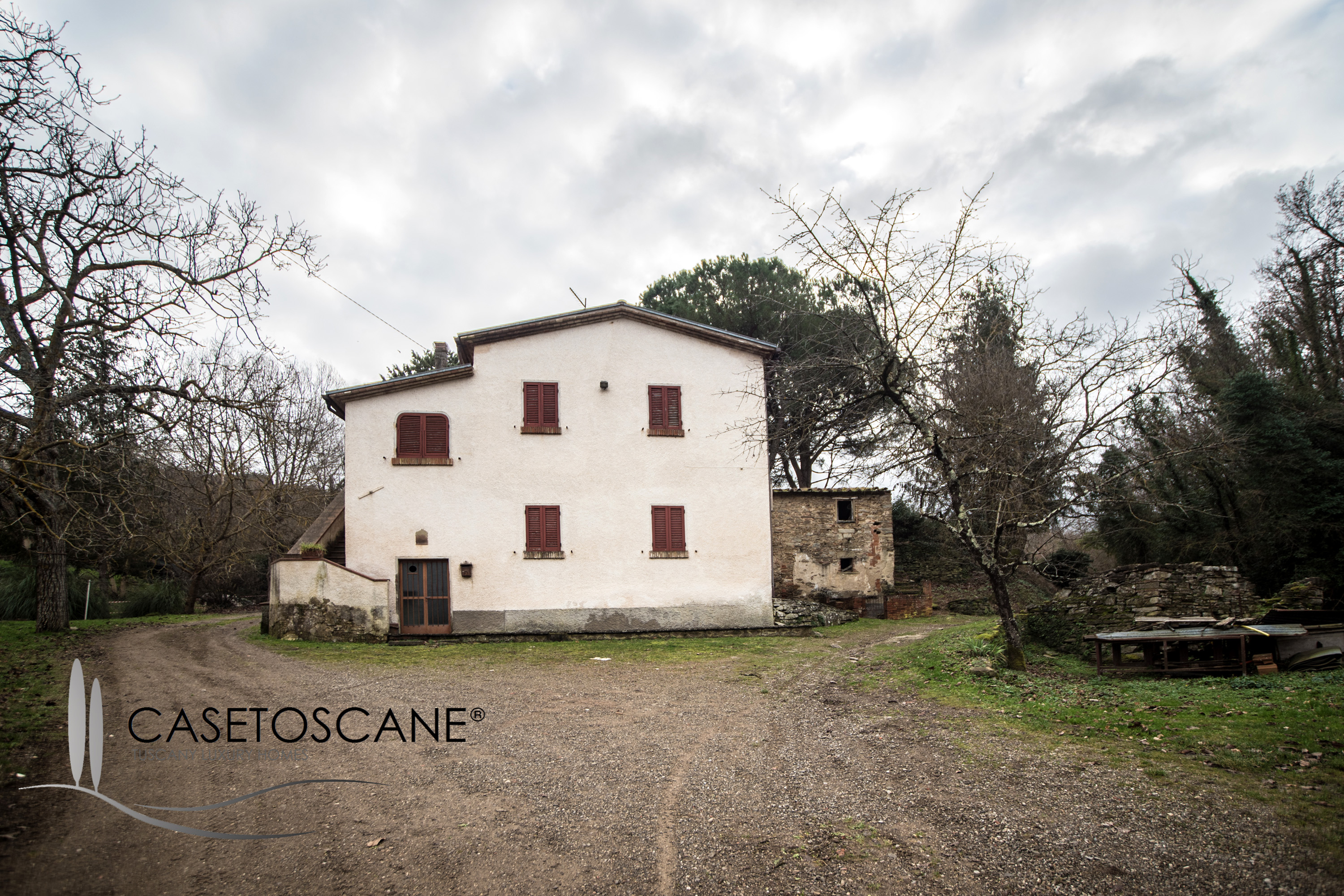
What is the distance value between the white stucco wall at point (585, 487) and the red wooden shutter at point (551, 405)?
12 centimetres

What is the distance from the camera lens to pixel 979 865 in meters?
→ 3.93

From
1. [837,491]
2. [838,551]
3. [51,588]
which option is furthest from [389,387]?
[838,551]

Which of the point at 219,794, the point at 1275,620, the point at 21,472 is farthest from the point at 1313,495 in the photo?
the point at 21,472

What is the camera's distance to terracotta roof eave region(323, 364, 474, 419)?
15.2m

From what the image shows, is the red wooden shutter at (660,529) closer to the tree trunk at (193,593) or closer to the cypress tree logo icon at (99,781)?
the cypress tree logo icon at (99,781)

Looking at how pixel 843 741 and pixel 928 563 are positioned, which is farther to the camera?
pixel 928 563

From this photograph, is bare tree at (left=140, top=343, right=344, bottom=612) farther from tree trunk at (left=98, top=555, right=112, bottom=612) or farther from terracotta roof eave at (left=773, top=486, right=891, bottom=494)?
terracotta roof eave at (left=773, top=486, right=891, bottom=494)

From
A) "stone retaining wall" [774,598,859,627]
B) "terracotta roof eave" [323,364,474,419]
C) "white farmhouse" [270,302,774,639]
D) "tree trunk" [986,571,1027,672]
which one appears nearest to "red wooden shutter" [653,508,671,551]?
"white farmhouse" [270,302,774,639]

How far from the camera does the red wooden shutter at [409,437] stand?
15531mm

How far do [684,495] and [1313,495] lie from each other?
536 inches

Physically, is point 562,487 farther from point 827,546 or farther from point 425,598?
point 827,546

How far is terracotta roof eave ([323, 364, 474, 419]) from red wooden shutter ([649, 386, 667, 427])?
4389mm

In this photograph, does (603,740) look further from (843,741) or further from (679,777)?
(843,741)

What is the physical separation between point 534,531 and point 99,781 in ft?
35.0
